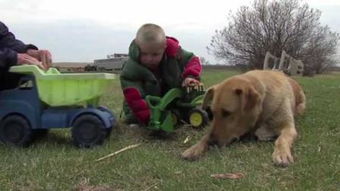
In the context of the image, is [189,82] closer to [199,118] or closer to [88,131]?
[199,118]

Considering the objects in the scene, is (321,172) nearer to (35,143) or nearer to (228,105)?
(228,105)

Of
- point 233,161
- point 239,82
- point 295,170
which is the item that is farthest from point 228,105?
point 295,170

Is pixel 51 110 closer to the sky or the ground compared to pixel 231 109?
closer to the ground

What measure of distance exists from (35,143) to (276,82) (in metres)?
2.25

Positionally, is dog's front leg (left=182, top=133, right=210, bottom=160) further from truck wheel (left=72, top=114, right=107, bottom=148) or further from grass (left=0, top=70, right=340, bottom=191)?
truck wheel (left=72, top=114, right=107, bottom=148)

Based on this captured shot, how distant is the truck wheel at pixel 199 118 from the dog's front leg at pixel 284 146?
2.70 feet

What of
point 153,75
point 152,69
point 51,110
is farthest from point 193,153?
point 152,69

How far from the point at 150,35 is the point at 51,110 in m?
1.22

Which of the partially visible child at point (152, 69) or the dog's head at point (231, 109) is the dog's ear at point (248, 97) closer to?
the dog's head at point (231, 109)

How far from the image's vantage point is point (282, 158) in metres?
3.90

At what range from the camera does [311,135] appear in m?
4.98

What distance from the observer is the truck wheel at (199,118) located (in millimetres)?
5395

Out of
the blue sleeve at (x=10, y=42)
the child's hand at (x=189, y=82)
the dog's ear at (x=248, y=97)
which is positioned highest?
the blue sleeve at (x=10, y=42)

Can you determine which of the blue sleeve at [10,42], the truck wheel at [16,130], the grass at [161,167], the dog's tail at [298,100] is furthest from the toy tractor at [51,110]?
the dog's tail at [298,100]
